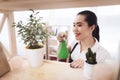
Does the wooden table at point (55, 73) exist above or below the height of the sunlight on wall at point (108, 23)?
below

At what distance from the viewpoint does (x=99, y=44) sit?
3.08 ft

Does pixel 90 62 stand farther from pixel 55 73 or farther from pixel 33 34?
pixel 33 34

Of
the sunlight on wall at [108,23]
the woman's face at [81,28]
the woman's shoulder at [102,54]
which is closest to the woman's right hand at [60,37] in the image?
the sunlight on wall at [108,23]

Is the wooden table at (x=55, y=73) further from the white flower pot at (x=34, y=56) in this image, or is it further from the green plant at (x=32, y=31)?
the green plant at (x=32, y=31)

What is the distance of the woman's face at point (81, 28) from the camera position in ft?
2.87

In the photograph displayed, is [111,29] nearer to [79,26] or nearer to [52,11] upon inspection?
[79,26]

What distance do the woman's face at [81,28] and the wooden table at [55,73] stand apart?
0.80 ft

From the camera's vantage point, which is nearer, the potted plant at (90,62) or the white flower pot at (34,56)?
the potted plant at (90,62)

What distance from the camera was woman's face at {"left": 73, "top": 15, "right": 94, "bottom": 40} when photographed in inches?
34.4

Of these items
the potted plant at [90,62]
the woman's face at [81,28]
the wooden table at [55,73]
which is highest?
the woman's face at [81,28]

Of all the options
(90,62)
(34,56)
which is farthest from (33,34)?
(90,62)

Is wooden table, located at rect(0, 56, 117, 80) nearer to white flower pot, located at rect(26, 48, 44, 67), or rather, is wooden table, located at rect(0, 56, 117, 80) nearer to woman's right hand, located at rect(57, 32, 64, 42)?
white flower pot, located at rect(26, 48, 44, 67)

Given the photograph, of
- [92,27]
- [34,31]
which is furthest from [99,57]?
[34,31]

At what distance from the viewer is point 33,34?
0.76 m
